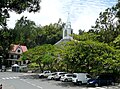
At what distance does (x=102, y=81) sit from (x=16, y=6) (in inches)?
968

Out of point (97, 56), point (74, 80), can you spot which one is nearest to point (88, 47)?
point (97, 56)

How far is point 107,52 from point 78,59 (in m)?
4.04

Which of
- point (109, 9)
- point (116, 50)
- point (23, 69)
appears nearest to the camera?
point (116, 50)

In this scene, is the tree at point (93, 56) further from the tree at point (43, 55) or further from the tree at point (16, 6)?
the tree at point (16, 6)

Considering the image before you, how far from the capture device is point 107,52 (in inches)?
1545

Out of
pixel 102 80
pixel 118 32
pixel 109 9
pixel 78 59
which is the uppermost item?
pixel 109 9

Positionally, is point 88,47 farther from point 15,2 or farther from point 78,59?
point 15,2

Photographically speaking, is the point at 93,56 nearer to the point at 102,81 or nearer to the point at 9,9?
the point at 102,81

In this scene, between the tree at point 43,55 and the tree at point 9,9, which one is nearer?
the tree at point 9,9

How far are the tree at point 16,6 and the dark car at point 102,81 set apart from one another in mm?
22999

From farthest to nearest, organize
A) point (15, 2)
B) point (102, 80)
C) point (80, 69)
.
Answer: point (80, 69), point (102, 80), point (15, 2)

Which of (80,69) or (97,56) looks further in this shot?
(80,69)

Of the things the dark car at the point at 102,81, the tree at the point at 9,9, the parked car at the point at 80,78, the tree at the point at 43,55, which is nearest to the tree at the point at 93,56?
the dark car at the point at 102,81

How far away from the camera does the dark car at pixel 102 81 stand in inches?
1431
